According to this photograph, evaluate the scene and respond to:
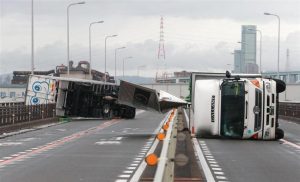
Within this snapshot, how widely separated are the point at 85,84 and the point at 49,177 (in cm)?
3214

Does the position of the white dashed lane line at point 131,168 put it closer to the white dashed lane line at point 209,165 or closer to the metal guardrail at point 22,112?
the white dashed lane line at point 209,165

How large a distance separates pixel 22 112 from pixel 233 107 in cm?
1454

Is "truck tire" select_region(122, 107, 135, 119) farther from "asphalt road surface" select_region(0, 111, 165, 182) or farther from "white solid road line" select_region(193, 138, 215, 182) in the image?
"white solid road line" select_region(193, 138, 215, 182)

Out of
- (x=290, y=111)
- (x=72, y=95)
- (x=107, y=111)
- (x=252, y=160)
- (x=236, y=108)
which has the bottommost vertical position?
(x=290, y=111)

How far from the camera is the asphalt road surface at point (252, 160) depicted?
1304 cm

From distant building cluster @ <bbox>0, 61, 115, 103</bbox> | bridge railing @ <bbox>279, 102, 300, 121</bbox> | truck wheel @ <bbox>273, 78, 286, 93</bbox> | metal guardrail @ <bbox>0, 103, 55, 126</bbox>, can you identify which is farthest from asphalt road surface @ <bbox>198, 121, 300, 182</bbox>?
distant building cluster @ <bbox>0, 61, 115, 103</bbox>

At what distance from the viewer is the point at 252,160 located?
16.5 meters

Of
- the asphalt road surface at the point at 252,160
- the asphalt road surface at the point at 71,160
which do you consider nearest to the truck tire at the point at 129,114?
the asphalt road surface at the point at 252,160

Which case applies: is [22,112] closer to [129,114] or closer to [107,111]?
[107,111]

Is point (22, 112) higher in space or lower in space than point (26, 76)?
lower

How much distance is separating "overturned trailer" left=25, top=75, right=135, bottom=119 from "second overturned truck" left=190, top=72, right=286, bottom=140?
20.9 meters

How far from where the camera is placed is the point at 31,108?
3688 cm

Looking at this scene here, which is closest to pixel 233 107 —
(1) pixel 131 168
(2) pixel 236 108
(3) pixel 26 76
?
(2) pixel 236 108

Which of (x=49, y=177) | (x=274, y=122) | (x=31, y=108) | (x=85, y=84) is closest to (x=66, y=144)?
(x=274, y=122)
